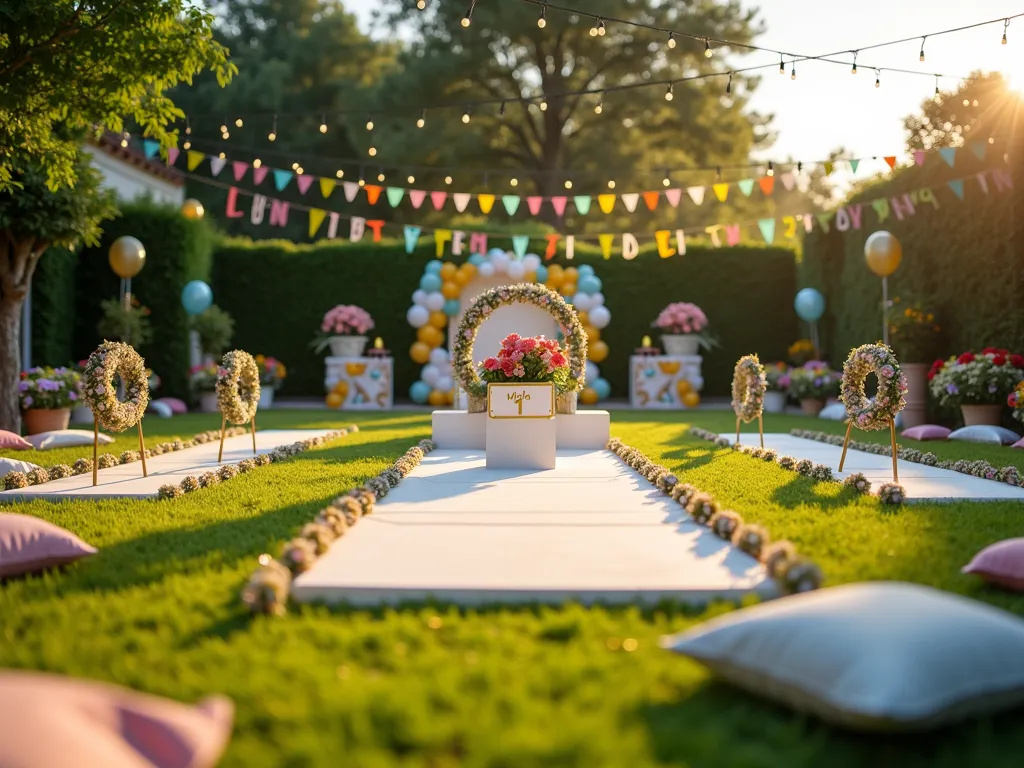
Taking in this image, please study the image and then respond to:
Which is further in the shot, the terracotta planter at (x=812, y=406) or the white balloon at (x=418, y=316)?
the white balloon at (x=418, y=316)

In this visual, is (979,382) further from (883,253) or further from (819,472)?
(819,472)

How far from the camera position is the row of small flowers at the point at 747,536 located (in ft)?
10.9

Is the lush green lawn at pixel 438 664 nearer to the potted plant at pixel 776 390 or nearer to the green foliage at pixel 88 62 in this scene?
the green foliage at pixel 88 62

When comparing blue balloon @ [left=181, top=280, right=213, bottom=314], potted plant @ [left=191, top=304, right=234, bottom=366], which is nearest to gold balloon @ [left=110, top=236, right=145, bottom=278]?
blue balloon @ [left=181, top=280, right=213, bottom=314]

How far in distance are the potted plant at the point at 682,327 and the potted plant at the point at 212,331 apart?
26.1 feet

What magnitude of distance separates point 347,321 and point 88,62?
1050 centimetres

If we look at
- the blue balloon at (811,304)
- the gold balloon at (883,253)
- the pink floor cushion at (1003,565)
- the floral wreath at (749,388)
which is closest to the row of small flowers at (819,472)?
the floral wreath at (749,388)

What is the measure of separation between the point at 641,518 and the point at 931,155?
370 inches

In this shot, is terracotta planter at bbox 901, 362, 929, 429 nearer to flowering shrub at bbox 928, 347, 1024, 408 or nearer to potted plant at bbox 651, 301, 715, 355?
flowering shrub at bbox 928, 347, 1024, 408

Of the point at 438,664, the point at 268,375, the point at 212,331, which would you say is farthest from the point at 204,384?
the point at 438,664

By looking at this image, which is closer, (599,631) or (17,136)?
(599,631)

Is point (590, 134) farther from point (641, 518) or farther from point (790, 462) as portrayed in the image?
point (641, 518)

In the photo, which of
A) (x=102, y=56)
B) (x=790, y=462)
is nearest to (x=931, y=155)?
(x=790, y=462)

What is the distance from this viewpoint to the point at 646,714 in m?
2.35
